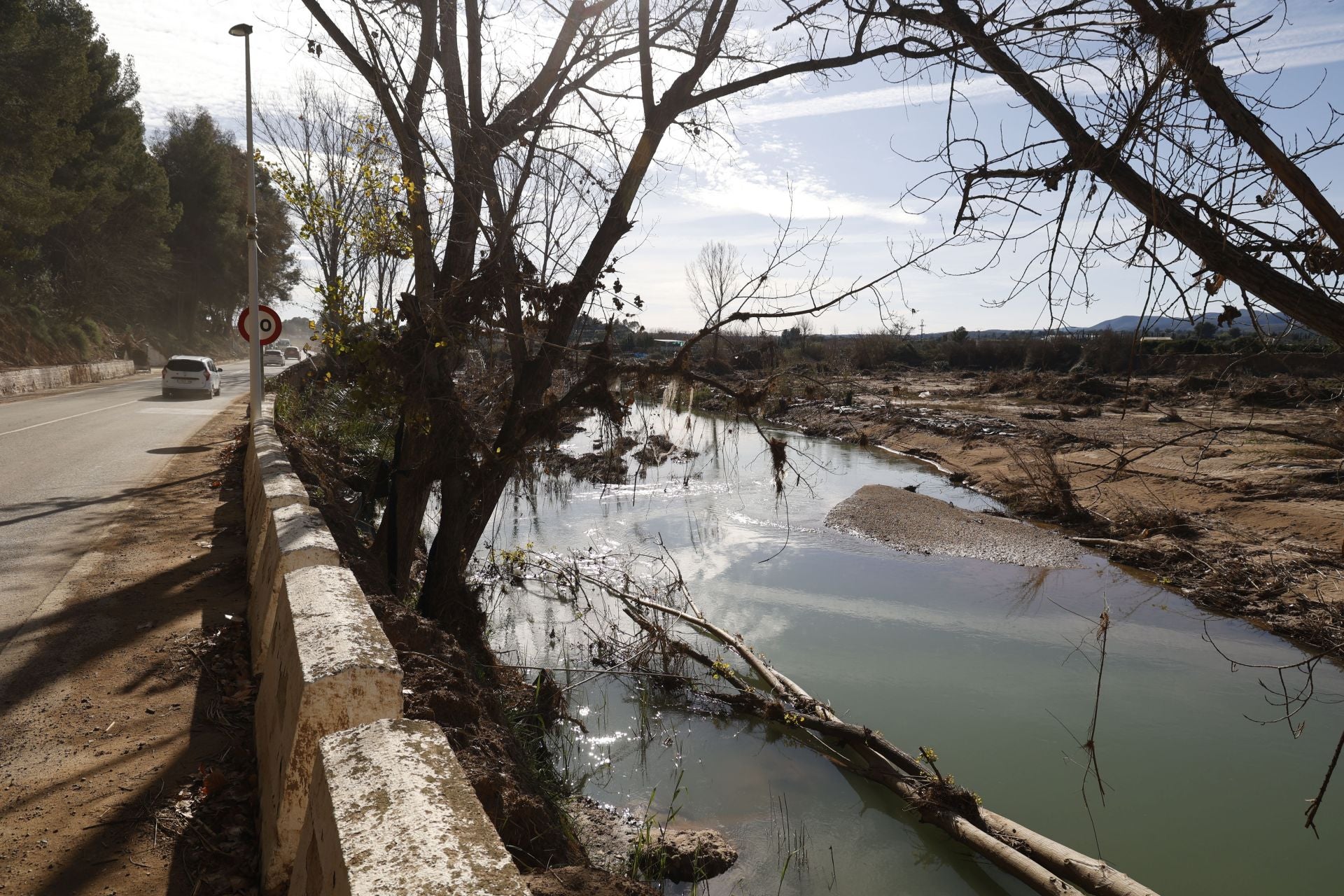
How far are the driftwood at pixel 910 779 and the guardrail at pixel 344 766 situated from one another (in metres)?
4.74

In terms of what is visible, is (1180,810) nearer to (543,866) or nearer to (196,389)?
(543,866)

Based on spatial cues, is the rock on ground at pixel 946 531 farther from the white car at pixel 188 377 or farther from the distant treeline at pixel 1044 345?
the white car at pixel 188 377

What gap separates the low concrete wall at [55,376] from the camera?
89.6 ft

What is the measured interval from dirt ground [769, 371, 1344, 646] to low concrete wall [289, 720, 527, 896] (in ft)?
8.90

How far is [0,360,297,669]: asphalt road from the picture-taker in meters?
7.34

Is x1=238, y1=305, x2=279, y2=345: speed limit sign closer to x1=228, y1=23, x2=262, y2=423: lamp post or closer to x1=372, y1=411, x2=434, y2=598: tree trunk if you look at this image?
x1=228, y1=23, x2=262, y2=423: lamp post

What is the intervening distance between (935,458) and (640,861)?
21.9 meters

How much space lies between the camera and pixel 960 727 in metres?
9.03

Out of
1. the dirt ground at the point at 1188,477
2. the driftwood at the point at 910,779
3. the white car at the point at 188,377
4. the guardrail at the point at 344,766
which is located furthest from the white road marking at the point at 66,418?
the guardrail at the point at 344,766

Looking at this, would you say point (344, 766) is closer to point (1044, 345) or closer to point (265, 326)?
point (1044, 345)

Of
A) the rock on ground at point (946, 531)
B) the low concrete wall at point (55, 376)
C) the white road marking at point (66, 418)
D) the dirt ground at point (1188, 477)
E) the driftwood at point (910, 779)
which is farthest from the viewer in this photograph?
the low concrete wall at point (55, 376)

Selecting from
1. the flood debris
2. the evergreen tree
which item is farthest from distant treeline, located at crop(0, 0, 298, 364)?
the flood debris

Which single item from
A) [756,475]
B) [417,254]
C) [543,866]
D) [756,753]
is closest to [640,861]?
[543,866]

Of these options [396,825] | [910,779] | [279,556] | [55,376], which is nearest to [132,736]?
[279,556]
